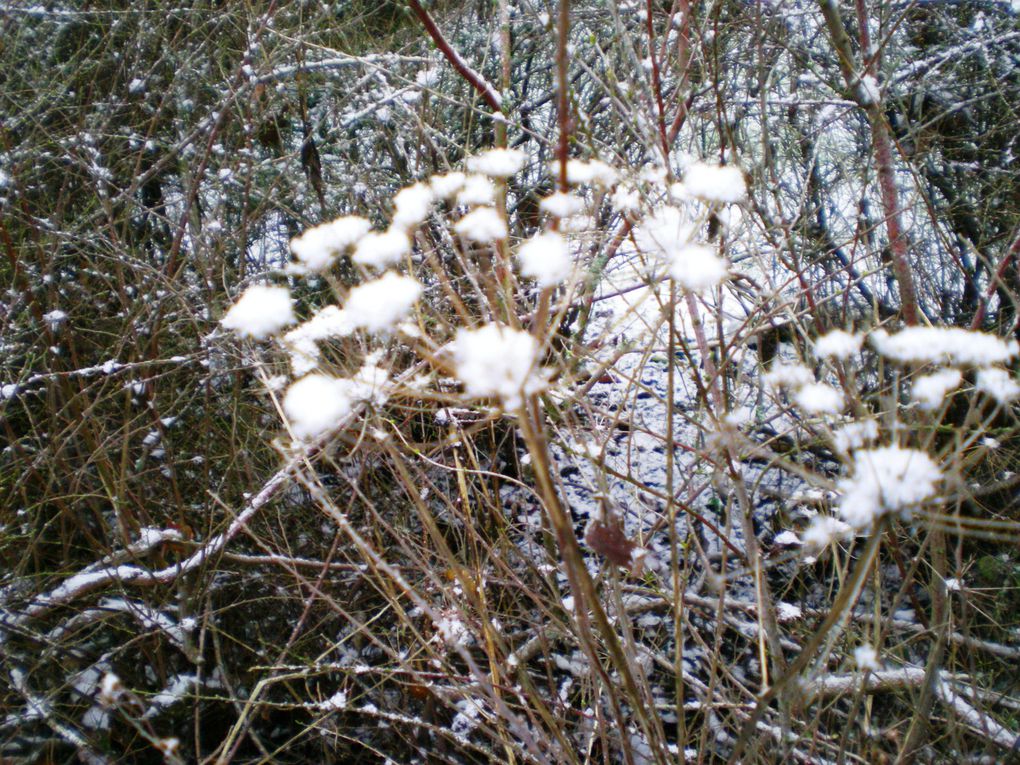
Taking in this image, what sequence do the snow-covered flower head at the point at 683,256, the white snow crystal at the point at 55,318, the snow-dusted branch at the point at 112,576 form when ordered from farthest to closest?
the white snow crystal at the point at 55,318, the snow-dusted branch at the point at 112,576, the snow-covered flower head at the point at 683,256

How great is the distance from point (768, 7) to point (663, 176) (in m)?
2.10

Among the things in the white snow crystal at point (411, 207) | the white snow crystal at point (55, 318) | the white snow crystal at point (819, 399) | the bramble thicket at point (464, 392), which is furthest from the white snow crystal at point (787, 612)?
the white snow crystal at point (55, 318)

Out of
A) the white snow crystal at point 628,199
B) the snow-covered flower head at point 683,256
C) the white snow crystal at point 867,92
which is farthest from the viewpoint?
the white snow crystal at point 867,92

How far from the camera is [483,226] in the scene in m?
0.93

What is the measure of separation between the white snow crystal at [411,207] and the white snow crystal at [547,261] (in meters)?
0.20

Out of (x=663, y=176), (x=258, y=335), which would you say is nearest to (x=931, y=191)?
(x=663, y=176)

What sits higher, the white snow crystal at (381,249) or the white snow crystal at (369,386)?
the white snow crystal at (381,249)

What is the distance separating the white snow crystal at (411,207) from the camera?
94 cm

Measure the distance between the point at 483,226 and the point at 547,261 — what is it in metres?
0.19

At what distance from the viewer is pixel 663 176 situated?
3.76 ft

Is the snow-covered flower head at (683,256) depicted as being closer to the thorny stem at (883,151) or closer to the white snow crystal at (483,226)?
the white snow crystal at (483,226)

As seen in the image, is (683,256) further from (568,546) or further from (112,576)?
(112,576)

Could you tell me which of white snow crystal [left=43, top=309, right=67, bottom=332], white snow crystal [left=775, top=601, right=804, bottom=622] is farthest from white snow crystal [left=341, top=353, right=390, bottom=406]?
white snow crystal [left=43, top=309, right=67, bottom=332]

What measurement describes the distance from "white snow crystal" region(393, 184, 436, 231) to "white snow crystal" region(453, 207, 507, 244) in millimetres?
62
